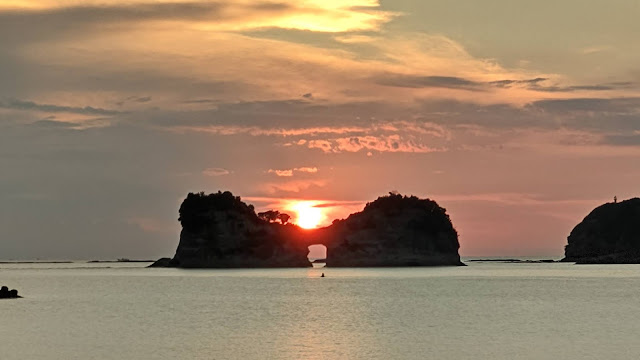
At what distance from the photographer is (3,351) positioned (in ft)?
211

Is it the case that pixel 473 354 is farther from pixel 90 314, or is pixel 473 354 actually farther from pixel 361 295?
pixel 361 295

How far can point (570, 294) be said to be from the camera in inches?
5251

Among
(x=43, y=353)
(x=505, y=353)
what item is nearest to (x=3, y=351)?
(x=43, y=353)

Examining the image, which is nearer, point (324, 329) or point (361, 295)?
point (324, 329)

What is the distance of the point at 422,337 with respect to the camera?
241 feet

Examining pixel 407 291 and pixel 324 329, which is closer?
pixel 324 329

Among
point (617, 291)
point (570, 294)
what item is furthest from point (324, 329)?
point (617, 291)

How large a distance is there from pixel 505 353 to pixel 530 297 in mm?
65492

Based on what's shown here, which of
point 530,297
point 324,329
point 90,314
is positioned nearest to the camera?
point 324,329

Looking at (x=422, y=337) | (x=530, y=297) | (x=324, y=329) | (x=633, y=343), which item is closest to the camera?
(x=633, y=343)

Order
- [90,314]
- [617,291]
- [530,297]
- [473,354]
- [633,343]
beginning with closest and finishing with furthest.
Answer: [473,354] → [633,343] → [90,314] → [530,297] → [617,291]

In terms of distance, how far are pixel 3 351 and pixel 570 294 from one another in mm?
85901

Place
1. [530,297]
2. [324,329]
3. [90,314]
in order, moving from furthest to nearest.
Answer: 1. [530,297]
2. [90,314]
3. [324,329]

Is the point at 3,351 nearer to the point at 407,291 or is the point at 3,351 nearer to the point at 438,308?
the point at 438,308
